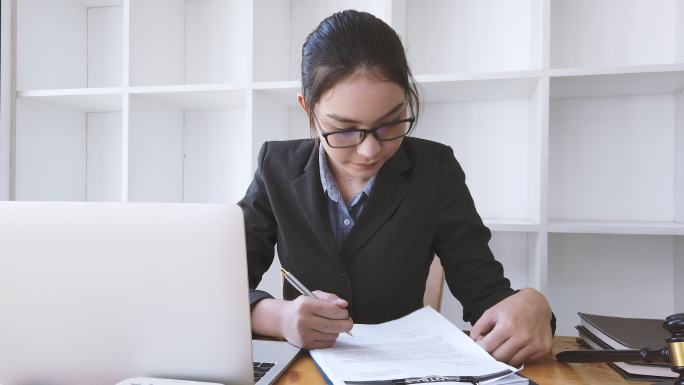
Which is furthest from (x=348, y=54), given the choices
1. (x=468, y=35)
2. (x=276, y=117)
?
(x=468, y=35)

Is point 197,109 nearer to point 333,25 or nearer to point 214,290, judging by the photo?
point 333,25

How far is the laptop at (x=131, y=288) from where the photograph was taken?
1.71 feet

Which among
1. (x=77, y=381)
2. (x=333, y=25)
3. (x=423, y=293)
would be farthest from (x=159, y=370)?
(x=423, y=293)

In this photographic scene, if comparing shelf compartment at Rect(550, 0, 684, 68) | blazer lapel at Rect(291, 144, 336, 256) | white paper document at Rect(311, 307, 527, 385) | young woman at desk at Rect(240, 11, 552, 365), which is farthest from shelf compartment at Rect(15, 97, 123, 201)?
shelf compartment at Rect(550, 0, 684, 68)

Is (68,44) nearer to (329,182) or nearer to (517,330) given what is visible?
(329,182)

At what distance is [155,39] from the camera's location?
1923mm

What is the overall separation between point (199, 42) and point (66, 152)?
0.73m

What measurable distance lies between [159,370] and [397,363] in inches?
11.1

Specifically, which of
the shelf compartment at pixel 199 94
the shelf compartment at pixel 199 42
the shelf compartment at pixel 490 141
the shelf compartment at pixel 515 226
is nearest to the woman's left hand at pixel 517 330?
the shelf compartment at pixel 515 226

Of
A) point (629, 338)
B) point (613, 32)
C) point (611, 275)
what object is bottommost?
point (611, 275)

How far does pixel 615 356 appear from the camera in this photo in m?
0.62

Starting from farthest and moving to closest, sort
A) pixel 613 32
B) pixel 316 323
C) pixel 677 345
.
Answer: pixel 613 32 < pixel 316 323 < pixel 677 345

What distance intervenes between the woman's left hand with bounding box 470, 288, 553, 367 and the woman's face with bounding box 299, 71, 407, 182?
33 centimetres

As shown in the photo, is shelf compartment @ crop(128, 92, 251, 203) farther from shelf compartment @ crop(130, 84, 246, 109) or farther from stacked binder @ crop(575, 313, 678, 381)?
stacked binder @ crop(575, 313, 678, 381)
